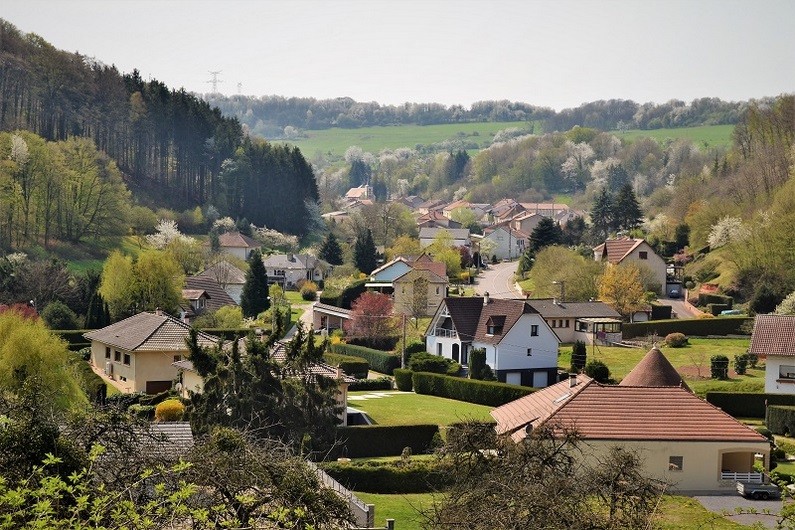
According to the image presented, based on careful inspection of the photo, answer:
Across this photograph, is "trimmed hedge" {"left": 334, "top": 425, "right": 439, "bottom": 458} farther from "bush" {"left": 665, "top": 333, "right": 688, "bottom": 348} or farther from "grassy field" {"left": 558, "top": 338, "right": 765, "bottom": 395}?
"bush" {"left": 665, "top": 333, "right": 688, "bottom": 348}

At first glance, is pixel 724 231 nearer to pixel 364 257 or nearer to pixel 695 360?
pixel 364 257

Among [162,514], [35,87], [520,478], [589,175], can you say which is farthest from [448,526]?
[589,175]

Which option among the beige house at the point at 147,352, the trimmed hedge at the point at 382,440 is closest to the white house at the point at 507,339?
the beige house at the point at 147,352

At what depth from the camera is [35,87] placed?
3912 inches

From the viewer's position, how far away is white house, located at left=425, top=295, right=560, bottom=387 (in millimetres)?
56844

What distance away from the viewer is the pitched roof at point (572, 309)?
64.8m

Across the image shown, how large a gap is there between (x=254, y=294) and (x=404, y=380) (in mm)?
21507

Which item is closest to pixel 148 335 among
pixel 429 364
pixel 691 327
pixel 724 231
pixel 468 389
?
pixel 429 364

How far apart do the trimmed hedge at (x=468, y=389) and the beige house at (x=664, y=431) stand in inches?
424

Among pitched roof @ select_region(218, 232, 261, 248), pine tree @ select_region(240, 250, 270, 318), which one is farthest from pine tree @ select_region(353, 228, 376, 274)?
pine tree @ select_region(240, 250, 270, 318)

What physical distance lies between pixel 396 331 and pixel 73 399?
31051mm

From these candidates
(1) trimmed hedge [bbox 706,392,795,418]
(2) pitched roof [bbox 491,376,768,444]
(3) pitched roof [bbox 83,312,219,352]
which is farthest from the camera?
(3) pitched roof [bbox 83,312,219,352]

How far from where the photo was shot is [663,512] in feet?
94.1

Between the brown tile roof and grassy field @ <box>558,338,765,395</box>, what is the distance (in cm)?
200
